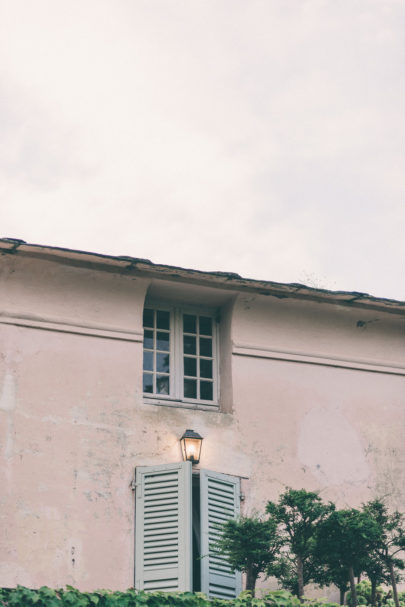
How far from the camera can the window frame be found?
16719 mm

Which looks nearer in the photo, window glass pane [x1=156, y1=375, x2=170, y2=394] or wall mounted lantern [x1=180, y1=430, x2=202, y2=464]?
wall mounted lantern [x1=180, y1=430, x2=202, y2=464]

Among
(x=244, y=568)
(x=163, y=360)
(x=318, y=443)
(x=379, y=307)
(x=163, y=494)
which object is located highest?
(x=379, y=307)

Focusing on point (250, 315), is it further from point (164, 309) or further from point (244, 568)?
point (244, 568)

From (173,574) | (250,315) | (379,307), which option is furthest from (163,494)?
(379,307)

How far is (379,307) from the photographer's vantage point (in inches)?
705

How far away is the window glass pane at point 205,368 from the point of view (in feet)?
56.7

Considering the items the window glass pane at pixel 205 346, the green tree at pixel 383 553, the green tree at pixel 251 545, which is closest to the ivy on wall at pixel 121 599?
the green tree at pixel 251 545

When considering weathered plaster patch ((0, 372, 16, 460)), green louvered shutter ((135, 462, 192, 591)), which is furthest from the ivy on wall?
weathered plaster patch ((0, 372, 16, 460))

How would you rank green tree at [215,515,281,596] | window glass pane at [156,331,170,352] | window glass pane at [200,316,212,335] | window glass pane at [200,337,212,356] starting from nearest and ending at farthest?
green tree at [215,515,281,596] < window glass pane at [156,331,170,352] < window glass pane at [200,337,212,356] < window glass pane at [200,316,212,335]

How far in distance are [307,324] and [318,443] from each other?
1898 mm

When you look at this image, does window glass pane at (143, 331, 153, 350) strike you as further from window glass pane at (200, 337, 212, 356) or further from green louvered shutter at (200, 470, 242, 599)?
green louvered shutter at (200, 470, 242, 599)

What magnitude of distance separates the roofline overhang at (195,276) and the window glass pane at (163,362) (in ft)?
3.83

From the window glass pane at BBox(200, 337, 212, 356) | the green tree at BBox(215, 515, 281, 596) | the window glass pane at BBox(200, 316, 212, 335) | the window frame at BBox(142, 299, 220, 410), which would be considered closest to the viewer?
the green tree at BBox(215, 515, 281, 596)

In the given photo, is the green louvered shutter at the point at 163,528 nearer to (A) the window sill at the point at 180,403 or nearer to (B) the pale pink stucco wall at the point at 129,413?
(B) the pale pink stucco wall at the point at 129,413
